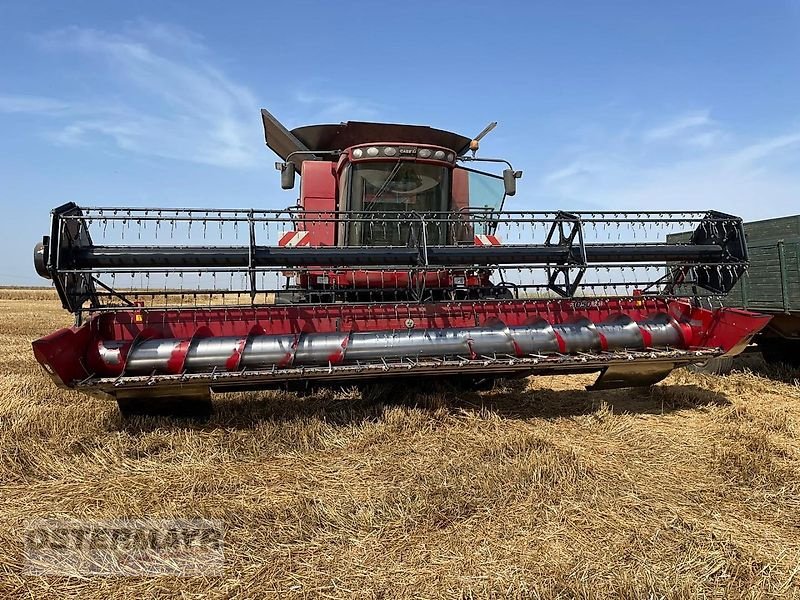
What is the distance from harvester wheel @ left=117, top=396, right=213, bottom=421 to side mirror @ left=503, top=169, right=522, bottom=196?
3884 mm

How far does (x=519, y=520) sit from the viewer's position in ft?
7.84

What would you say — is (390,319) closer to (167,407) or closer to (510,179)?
(167,407)

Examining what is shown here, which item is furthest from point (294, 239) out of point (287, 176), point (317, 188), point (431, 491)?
point (431, 491)

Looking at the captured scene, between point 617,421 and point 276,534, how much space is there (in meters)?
2.74

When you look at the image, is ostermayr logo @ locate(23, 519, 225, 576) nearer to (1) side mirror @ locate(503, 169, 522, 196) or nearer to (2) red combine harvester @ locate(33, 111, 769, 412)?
(2) red combine harvester @ locate(33, 111, 769, 412)

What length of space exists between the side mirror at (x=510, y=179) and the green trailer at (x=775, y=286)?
9.78 feet

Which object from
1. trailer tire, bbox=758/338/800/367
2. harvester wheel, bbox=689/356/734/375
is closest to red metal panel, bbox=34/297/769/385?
harvester wheel, bbox=689/356/734/375

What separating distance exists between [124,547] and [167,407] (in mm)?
1547

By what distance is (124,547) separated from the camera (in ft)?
7.11

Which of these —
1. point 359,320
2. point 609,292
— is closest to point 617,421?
point 609,292

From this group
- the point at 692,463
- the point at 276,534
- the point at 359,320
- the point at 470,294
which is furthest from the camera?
the point at 470,294

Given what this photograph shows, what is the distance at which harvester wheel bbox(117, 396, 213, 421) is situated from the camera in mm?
3551

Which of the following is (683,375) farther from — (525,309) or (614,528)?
(614,528)

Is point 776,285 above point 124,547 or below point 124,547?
above
